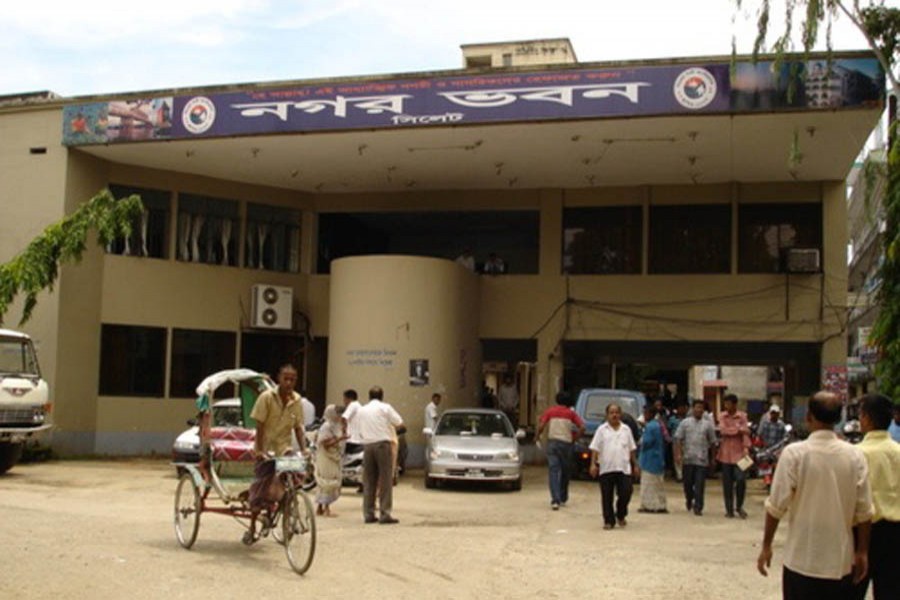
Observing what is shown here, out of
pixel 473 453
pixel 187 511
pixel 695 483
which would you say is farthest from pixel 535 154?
pixel 187 511

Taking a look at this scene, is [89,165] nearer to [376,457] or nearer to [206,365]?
[206,365]

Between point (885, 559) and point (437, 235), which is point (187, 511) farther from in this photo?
point (437, 235)

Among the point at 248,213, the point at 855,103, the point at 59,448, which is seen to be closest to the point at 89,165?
the point at 248,213

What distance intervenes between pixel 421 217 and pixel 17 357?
12.1 metres

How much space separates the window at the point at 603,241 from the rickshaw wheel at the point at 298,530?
52.9 ft

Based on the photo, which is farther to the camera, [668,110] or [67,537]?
[668,110]

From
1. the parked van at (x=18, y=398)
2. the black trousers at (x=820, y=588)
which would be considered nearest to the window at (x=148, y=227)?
the parked van at (x=18, y=398)

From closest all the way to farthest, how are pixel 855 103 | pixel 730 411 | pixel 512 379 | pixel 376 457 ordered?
1. pixel 376 457
2. pixel 730 411
3. pixel 855 103
4. pixel 512 379

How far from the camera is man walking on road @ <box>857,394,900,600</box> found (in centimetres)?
614

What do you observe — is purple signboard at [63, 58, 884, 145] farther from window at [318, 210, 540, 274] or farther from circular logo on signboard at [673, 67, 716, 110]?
window at [318, 210, 540, 274]

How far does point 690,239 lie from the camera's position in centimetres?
2445

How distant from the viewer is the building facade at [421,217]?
19.8m

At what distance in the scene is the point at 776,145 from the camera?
67.4 ft

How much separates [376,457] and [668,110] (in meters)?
8.77
